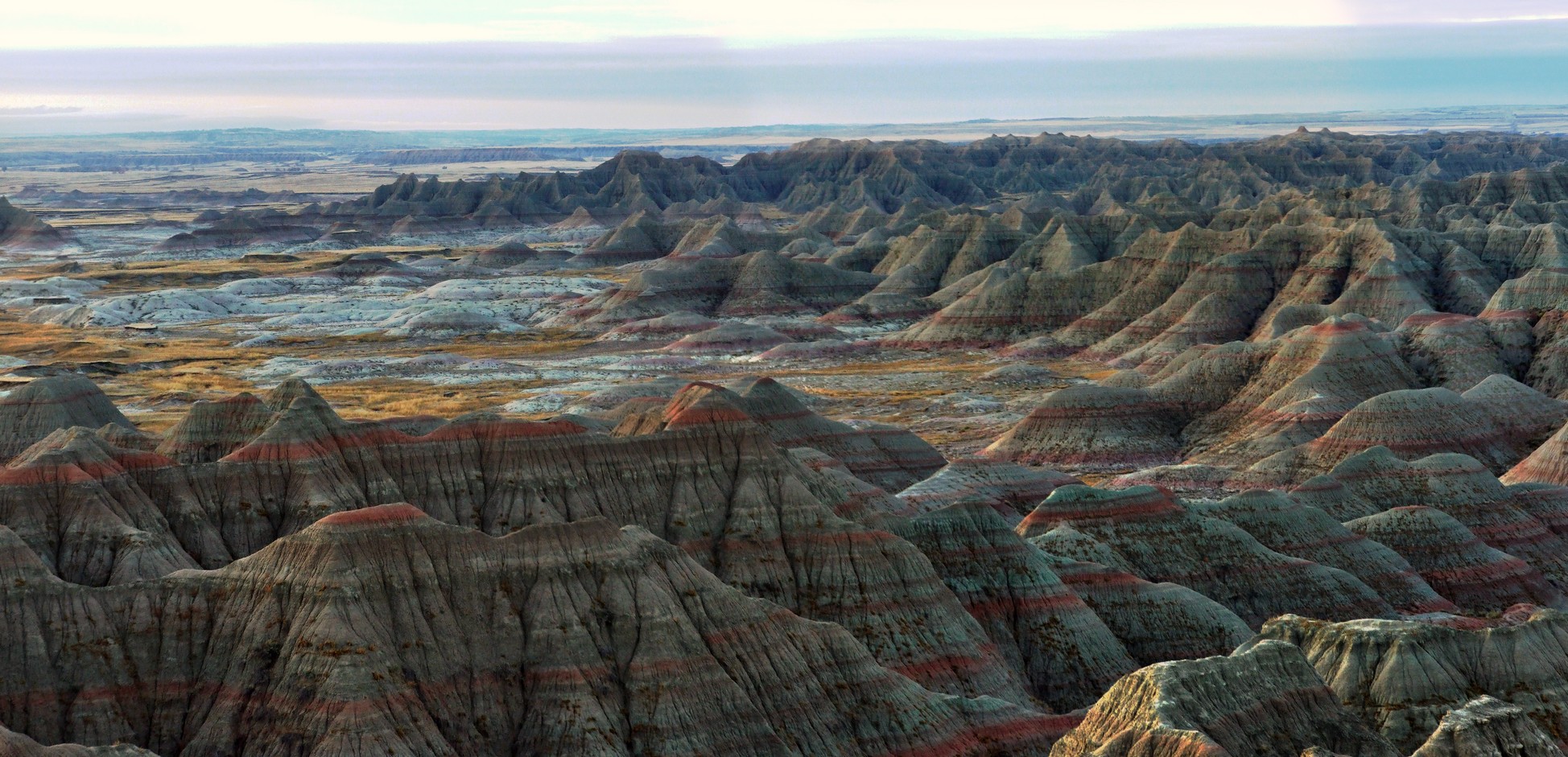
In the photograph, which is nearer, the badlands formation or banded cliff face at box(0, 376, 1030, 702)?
the badlands formation

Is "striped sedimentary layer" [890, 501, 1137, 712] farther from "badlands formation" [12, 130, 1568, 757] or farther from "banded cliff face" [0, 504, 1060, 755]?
"banded cliff face" [0, 504, 1060, 755]

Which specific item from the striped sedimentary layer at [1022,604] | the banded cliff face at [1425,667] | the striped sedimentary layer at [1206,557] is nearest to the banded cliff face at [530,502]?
the striped sedimentary layer at [1022,604]

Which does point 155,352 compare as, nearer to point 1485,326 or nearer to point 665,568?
point 1485,326

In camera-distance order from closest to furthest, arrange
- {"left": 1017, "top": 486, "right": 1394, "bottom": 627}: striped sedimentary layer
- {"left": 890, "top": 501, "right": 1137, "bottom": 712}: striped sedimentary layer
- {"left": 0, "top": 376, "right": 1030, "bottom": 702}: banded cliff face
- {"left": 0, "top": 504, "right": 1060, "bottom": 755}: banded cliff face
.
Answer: {"left": 0, "top": 504, "right": 1060, "bottom": 755}: banded cliff face
{"left": 0, "top": 376, "right": 1030, "bottom": 702}: banded cliff face
{"left": 890, "top": 501, "right": 1137, "bottom": 712}: striped sedimentary layer
{"left": 1017, "top": 486, "right": 1394, "bottom": 627}: striped sedimentary layer

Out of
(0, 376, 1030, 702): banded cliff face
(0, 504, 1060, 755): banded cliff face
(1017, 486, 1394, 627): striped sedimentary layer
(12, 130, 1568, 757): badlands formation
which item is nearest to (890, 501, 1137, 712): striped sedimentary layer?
(12, 130, 1568, 757): badlands formation

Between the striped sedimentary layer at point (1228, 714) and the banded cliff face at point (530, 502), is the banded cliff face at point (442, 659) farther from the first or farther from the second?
the striped sedimentary layer at point (1228, 714)

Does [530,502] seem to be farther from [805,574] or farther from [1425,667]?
[1425,667]

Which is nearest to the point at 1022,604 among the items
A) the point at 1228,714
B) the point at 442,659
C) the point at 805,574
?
the point at 805,574

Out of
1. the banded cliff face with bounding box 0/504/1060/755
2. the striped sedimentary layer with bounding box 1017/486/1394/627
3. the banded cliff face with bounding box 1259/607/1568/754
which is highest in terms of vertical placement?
the banded cliff face with bounding box 0/504/1060/755

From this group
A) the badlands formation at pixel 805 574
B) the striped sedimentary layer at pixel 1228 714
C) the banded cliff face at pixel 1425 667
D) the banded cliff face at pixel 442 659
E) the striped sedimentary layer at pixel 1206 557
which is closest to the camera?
the striped sedimentary layer at pixel 1228 714
